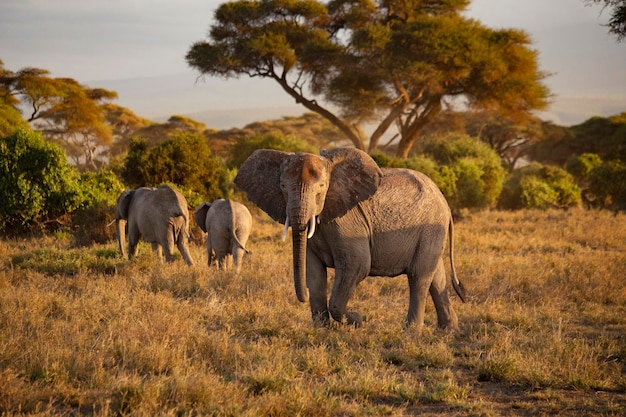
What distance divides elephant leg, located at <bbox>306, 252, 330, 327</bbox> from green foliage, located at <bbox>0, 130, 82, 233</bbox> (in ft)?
32.7

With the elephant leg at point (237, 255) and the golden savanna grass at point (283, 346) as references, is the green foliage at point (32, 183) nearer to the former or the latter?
the golden savanna grass at point (283, 346)

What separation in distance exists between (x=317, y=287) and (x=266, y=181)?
3.97 feet

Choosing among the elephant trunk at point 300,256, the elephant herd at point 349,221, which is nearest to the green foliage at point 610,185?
the elephant herd at point 349,221

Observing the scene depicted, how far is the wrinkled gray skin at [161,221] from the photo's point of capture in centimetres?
1100

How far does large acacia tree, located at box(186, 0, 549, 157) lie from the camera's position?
28469 mm

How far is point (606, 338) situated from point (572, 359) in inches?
51.3

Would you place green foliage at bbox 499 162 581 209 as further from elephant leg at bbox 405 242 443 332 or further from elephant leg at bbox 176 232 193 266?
elephant leg at bbox 405 242 443 332

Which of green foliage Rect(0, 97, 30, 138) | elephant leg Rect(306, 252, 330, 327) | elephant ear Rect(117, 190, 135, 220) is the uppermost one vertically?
green foliage Rect(0, 97, 30, 138)

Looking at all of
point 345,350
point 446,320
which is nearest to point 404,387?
point 345,350

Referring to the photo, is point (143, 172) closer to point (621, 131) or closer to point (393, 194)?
point (393, 194)

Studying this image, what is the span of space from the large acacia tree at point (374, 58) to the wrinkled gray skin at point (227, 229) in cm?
1872

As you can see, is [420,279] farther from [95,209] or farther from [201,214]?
[95,209]

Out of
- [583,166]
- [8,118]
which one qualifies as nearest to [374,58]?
[583,166]

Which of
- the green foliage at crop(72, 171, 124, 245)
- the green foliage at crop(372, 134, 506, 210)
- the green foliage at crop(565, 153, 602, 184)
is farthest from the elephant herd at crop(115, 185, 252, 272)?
the green foliage at crop(565, 153, 602, 184)
